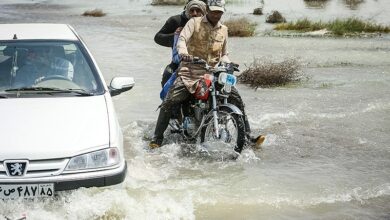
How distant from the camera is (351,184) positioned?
633 cm

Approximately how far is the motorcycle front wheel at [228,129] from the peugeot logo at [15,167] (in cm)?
290

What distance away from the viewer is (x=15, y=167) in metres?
4.34

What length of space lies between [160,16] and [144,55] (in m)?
18.7

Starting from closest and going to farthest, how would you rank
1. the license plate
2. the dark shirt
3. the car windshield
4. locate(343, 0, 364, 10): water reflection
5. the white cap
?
A: 1. the license plate
2. the car windshield
3. the white cap
4. the dark shirt
5. locate(343, 0, 364, 10): water reflection

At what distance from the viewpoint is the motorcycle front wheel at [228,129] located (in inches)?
264

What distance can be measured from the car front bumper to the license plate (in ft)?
0.10

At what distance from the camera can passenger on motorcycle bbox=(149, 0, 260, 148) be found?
6953 millimetres

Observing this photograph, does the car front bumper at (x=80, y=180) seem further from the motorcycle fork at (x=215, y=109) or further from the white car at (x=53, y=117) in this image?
the motorcycle fork at (x=215, y=109)

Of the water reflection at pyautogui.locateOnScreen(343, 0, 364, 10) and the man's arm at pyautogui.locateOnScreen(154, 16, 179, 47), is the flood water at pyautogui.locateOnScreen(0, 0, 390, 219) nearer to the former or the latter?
the man's arm at pyautogui.locateOnScreen(154, 16, 179, 47)

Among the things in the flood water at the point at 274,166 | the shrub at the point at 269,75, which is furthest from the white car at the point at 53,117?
the shrub at the point at 269,75

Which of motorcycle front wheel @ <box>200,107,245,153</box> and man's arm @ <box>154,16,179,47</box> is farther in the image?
man's arm @ <box>154,16,179,47</box>

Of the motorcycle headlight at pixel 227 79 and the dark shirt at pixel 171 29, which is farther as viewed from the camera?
the dark shirt at pixel 171 29

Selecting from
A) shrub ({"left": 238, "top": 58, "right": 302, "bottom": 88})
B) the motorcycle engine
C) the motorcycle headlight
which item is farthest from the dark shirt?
shrub ({"left": 238, "top": 58, "right": 302, "bottom": 88})

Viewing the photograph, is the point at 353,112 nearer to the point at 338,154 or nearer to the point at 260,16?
the point at 338,154
